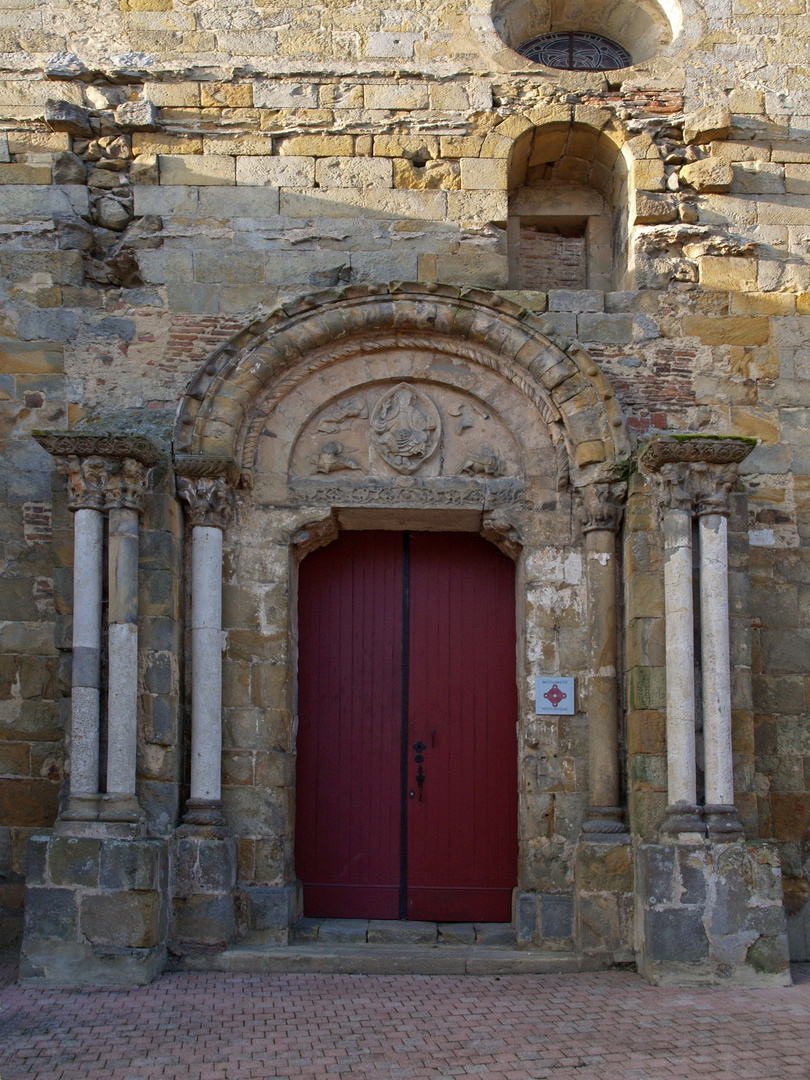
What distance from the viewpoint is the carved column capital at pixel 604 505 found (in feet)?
20.5

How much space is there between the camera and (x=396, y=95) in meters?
6.93

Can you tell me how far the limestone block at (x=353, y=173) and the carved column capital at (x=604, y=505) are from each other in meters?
2.52

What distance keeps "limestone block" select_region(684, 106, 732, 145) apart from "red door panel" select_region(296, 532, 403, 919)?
11.2ft

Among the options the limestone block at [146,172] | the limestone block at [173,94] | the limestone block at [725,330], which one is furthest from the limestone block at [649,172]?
the limestone block at [146,172]

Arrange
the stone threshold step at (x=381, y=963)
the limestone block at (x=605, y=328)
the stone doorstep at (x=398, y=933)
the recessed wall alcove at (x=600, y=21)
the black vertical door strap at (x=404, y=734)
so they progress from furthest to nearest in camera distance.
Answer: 1. the recessed wall alcove at (x=600, y=21)
2. the limestone block at (x=605, y=328)
3. the black vertical door strap at (x=404, y=734)
4. the stone doorstep at (x=398, y=933)
5. the stone threshold step at (x=381, y=963)

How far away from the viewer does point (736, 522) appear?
6.06 m

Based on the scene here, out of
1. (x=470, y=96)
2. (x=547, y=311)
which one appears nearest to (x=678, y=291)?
(x=547, y=311)

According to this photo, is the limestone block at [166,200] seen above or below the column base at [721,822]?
above

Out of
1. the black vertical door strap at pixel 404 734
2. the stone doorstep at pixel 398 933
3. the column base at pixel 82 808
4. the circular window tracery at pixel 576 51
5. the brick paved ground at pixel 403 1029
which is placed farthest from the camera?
the circular window tracery at pixel 576 51

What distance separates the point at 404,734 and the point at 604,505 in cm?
196

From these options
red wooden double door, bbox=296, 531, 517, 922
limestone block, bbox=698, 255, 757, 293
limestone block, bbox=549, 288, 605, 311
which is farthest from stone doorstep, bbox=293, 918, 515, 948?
limestone block, bbox=698, 255, 757, 293

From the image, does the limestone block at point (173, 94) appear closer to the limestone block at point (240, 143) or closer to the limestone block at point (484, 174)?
the limestone block at point (240, 143)

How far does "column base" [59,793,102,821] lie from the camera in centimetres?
561

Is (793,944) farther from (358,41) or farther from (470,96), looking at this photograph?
(358,41)
